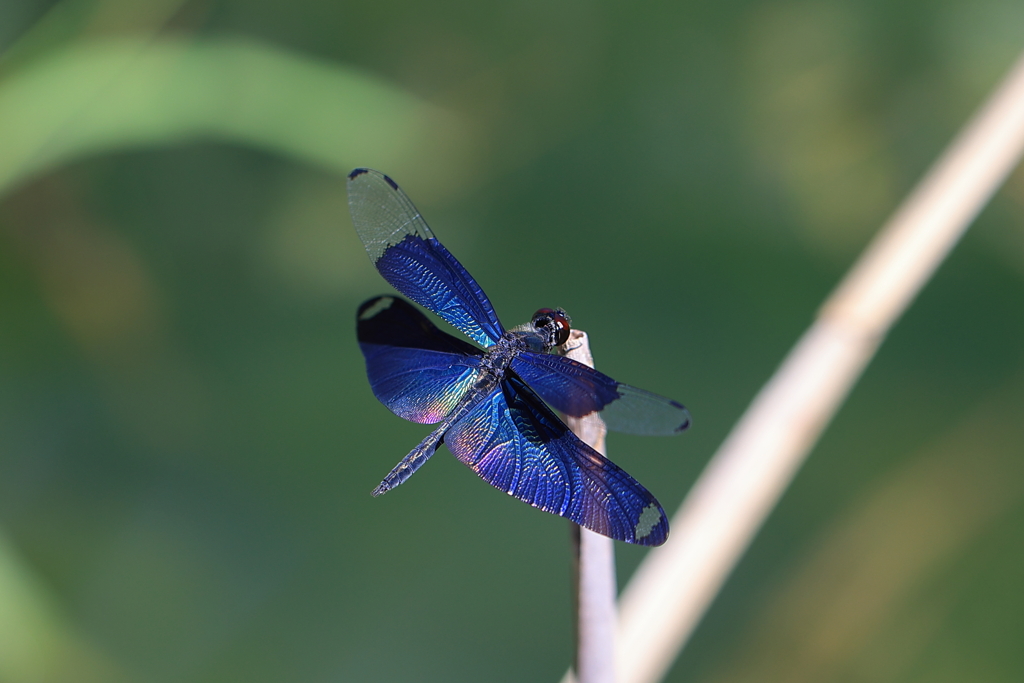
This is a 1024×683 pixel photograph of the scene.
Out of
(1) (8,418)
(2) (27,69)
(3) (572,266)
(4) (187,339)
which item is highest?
(3) (572,266)

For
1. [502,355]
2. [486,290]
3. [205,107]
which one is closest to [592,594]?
[502,355]

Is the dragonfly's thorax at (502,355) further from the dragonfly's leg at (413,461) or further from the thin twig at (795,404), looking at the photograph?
the thin twig at (795,404)

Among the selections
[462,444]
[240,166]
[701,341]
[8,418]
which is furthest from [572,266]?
[8,418]

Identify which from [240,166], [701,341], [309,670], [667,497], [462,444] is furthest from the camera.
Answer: [240,166]

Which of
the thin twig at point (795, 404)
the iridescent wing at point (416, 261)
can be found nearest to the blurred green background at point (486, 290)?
the thin twig at point (795, 404)

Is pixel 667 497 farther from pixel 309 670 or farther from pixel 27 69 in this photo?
pixel 27 69

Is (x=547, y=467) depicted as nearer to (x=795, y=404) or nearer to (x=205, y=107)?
(x=795, y=404)
